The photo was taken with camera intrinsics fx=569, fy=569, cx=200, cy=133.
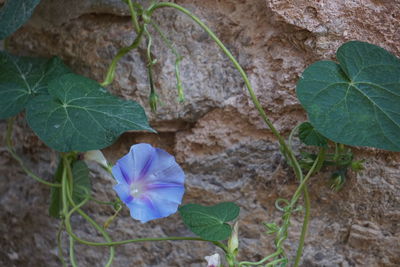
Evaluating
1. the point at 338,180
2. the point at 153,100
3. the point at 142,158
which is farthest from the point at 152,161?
the point at 338,180

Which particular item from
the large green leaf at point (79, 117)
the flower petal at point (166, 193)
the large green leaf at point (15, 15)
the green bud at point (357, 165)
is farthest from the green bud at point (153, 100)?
the green bud at point (357, 165)

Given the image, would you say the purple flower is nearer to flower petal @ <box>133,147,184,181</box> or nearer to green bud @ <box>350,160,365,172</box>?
flower petal @ <box>133,147,184,181</box>

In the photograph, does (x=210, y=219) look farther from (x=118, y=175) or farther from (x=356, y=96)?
(x=356, y=96)

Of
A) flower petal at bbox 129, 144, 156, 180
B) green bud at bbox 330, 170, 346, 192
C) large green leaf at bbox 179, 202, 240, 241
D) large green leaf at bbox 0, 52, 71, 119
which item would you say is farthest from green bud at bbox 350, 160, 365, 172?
large green leaf at bbox 0, 52, 71, 119

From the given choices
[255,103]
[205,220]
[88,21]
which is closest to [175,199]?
[205,220]

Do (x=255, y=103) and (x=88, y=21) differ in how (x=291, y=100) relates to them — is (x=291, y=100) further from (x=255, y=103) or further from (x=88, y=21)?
(x=88, y=21)

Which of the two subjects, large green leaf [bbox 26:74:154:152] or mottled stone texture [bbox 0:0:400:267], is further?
mottled stone texture [bbox 0:0:400:267]
